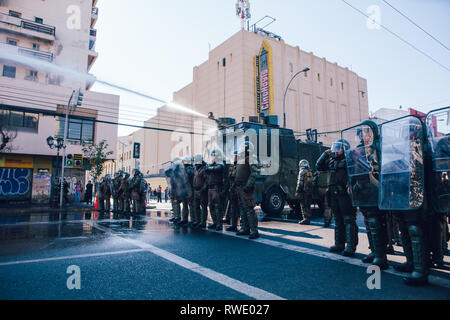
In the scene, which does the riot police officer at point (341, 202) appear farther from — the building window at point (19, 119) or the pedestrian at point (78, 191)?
the building window at point (19, 119)

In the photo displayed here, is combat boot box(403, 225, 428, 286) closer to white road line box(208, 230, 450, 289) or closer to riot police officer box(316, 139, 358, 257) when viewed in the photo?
white road line box(208, 230, 450, 289)

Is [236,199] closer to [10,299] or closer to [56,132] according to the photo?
[10,299]

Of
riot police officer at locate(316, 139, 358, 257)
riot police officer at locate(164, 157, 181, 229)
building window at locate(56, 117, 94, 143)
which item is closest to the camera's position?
riot police officer at locate(316, 139, 358, 257)

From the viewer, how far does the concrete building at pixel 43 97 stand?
70.3 feet

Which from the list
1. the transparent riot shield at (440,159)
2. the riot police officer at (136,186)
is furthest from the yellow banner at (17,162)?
the transparent riot shield at (440,159)

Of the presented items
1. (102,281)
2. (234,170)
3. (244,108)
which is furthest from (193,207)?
(244,108)

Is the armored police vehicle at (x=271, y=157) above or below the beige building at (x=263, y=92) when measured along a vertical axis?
below

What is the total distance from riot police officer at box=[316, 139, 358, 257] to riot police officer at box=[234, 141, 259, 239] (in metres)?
1.82

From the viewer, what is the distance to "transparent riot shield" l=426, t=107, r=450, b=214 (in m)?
3.19

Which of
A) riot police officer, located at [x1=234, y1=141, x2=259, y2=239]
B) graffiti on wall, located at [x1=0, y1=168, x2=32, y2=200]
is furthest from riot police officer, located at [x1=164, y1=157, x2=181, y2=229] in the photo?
graffiti on wall, located at [x1=0, y1=168, x2=32, y2=200]

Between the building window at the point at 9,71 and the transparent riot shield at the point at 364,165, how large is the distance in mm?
29889

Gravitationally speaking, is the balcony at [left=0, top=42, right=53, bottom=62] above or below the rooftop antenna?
below

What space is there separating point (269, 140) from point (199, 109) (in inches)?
1380

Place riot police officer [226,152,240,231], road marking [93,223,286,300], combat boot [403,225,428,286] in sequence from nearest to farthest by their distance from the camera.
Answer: road marking [93,223,286,300], combat boot [403,225,428,286], riot police officer [226,152,240,231]
